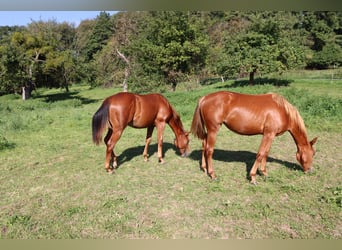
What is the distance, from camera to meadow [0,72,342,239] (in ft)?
10.7

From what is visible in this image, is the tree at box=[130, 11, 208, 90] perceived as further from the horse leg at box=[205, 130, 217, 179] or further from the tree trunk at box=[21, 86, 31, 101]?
the horse leg at box=[205, 130, 217, 179]

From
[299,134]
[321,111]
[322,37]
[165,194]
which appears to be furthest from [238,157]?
[322,37]

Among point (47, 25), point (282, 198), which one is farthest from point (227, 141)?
point (47, 25)

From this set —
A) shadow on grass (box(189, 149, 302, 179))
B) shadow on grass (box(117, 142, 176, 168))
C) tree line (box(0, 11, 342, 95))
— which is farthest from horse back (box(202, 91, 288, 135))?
tree line (box(0, 11, 342, 95))

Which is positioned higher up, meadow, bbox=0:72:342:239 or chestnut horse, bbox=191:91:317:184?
chestnut horse, bbox=191:91:317:184

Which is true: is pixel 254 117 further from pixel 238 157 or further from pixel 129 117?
pixel 129 117

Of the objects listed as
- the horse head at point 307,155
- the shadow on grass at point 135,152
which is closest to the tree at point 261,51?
the shadow on grass at point 135,152

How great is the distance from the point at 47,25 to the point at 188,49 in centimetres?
2131

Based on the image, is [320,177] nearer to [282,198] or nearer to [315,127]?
[282,198]

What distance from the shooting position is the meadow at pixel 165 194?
129 inches

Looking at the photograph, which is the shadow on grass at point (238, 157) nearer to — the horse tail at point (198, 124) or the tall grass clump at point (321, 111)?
the horse tail at point (198, 124)

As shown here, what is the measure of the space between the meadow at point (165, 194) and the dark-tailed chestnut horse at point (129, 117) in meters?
0.44

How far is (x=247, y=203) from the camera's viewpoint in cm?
388

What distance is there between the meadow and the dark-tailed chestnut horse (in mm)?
437
